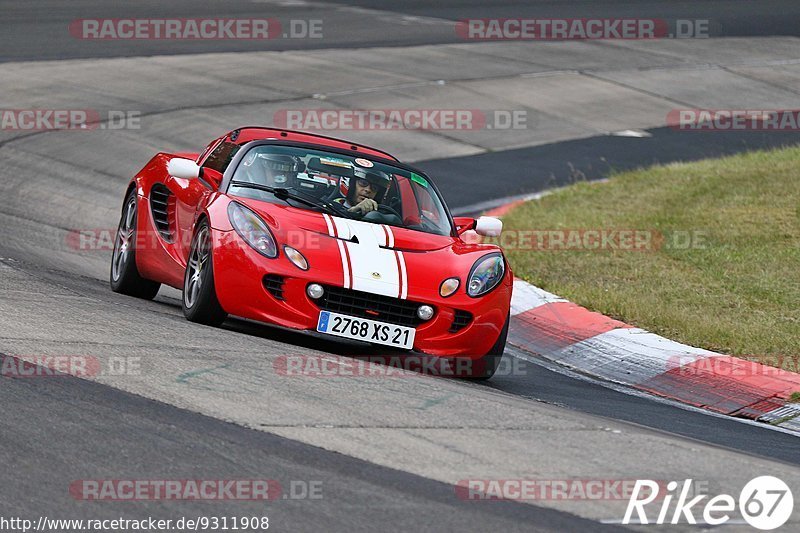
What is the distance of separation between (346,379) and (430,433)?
0.97m

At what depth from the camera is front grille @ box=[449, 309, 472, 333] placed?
26.9ft

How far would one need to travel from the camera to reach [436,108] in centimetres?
2064

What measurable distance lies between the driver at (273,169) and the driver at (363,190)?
34cm

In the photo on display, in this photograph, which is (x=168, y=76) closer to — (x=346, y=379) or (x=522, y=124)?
(x=522, y=124)

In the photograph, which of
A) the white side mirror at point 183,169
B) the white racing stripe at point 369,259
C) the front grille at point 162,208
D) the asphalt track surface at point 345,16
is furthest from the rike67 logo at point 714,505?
the asphalt track surface at point 345,16

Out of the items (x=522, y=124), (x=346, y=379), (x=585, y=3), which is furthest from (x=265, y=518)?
(x=585, y=3)

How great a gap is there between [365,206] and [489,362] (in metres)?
1.37
